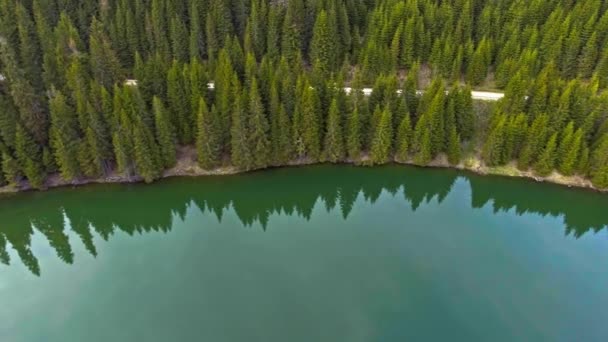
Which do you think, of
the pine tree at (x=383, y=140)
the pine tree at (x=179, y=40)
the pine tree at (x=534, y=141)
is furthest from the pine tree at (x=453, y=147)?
the pine tree at (x=179, y=40)

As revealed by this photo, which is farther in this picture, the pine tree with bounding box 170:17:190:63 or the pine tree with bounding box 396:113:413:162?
the pine tree with bounding box 170:17:190:63

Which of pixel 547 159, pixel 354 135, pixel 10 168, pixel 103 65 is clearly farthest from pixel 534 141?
pixel 10 168

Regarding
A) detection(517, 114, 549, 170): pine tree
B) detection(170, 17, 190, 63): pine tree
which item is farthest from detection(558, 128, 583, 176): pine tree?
detection(170, 17, 190, 63): pine tree

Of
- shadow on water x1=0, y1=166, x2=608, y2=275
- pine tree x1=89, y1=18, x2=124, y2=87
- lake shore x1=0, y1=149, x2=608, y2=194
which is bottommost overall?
shadow on water x1=0, y1=166, x2=608, y2=275

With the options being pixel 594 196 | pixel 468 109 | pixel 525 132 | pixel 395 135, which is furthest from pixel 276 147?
pixel 594 196

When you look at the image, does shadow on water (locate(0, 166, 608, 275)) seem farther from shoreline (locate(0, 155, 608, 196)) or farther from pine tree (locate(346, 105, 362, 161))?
pine tree (locate(346, 105, 362, 161))

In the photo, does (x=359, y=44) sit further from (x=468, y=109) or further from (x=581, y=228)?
(x=581, y=228)

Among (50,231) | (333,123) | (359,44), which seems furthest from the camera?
(359,44)

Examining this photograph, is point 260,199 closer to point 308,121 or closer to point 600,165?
point 308,121
